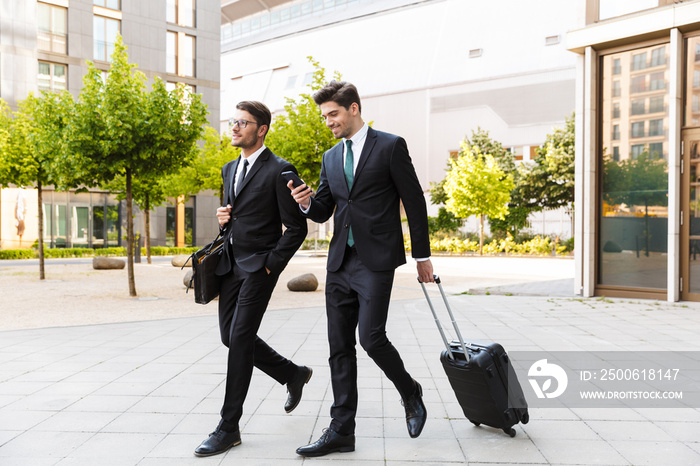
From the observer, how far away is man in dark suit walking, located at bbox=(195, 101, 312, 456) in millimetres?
3637

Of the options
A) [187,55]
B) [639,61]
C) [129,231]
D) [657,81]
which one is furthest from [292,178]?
[187,55]

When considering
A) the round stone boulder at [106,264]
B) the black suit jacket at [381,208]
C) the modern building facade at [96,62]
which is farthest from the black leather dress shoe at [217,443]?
the modern building facade at [96,62]

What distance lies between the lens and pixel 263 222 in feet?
12.1

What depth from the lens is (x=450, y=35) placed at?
146 feet

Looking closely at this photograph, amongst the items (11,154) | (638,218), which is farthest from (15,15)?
(638,218)

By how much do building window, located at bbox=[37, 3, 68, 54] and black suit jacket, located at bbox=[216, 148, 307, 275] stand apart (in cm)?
3137

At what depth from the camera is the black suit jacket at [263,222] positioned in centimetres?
365

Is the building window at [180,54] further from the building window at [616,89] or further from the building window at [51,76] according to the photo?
the building window at [616,89]

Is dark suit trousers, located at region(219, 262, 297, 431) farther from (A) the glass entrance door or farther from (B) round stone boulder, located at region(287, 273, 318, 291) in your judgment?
(B) round stone boulder, located at region(287, 273, 318, 291)

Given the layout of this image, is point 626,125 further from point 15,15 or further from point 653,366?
point 15,15

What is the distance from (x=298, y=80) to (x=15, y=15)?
85.3 feet

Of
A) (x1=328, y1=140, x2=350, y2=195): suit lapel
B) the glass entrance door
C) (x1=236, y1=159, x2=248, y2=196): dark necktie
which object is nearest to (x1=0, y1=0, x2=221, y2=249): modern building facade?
the glass entrance door

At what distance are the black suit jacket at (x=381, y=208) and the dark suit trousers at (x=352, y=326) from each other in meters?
0.07

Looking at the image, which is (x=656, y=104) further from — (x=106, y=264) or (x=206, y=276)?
(x=106, y=264)
